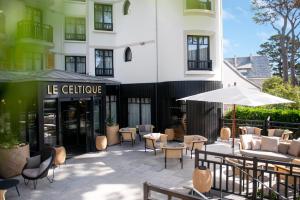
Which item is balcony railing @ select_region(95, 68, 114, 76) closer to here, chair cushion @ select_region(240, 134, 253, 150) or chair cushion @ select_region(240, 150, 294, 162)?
chair cushion @ select_region(240, 134, 253, 150)

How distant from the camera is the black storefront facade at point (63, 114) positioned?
1154cm

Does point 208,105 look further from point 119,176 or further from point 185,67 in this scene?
point 119,176

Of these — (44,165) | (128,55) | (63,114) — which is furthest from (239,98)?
(128,55)

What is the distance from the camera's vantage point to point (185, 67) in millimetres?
16672

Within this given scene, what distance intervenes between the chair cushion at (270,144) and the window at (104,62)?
11.7 metres

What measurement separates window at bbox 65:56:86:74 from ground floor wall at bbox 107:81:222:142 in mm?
3105

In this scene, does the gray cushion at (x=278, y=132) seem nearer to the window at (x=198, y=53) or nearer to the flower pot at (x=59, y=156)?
the window at (x=198, y=53)

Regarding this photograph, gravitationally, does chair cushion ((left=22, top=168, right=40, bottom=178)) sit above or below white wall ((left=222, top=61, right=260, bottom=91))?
below

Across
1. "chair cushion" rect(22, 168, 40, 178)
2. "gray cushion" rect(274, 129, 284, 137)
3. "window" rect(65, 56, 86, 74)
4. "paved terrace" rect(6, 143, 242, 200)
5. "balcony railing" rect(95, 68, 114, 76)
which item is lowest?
"paved terrace" rect(6, 143, 242, 200)

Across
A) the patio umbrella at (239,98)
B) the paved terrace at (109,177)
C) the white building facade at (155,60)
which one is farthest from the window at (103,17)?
the patio umbrella at (239,98)

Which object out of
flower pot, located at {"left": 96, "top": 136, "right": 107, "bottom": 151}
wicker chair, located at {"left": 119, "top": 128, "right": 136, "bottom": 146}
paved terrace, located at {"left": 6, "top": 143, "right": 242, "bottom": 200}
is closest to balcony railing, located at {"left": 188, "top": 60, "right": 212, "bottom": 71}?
wicker chair, located at {"left": 119, "top": 128, "right": 136, "bottom": 146}

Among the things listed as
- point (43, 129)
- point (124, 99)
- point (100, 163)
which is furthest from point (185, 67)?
point (43, 129)

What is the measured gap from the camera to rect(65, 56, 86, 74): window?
68.4 feet

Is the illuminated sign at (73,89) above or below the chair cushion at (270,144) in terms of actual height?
above
